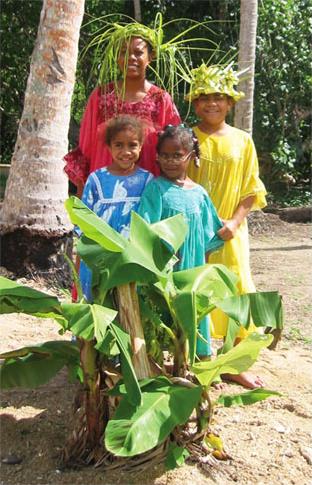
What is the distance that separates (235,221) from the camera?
11.3 feet

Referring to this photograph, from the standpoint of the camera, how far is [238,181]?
354cm

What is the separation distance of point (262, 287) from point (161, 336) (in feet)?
12.1

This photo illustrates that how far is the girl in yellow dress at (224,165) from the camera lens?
3418mm

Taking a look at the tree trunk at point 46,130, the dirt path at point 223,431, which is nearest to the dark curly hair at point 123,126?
the dirt path at point 223,431

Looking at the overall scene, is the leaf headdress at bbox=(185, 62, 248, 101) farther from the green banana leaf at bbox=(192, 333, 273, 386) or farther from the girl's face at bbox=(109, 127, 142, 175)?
the green banana leaf at bbox=(192, 333, 273, 386)

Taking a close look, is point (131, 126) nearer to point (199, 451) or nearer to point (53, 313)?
point (53, 313)

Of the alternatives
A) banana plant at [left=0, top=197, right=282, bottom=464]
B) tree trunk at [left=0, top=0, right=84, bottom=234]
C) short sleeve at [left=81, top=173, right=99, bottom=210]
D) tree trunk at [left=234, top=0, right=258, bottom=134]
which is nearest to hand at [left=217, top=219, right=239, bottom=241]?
banana plant at [left=0, top=197, right=282, bottom=464]

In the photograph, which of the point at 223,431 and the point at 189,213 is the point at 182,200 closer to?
the point at 189,213

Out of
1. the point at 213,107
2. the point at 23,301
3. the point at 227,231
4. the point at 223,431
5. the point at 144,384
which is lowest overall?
the point at 223,431

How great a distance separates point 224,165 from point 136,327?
51.3 inches

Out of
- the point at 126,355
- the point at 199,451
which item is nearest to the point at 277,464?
the point at 199,451

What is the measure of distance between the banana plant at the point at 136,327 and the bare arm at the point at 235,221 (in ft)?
1.91

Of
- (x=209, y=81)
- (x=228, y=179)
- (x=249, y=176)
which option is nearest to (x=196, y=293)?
(x=228, y=179)

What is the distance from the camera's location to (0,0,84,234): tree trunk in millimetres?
5199
